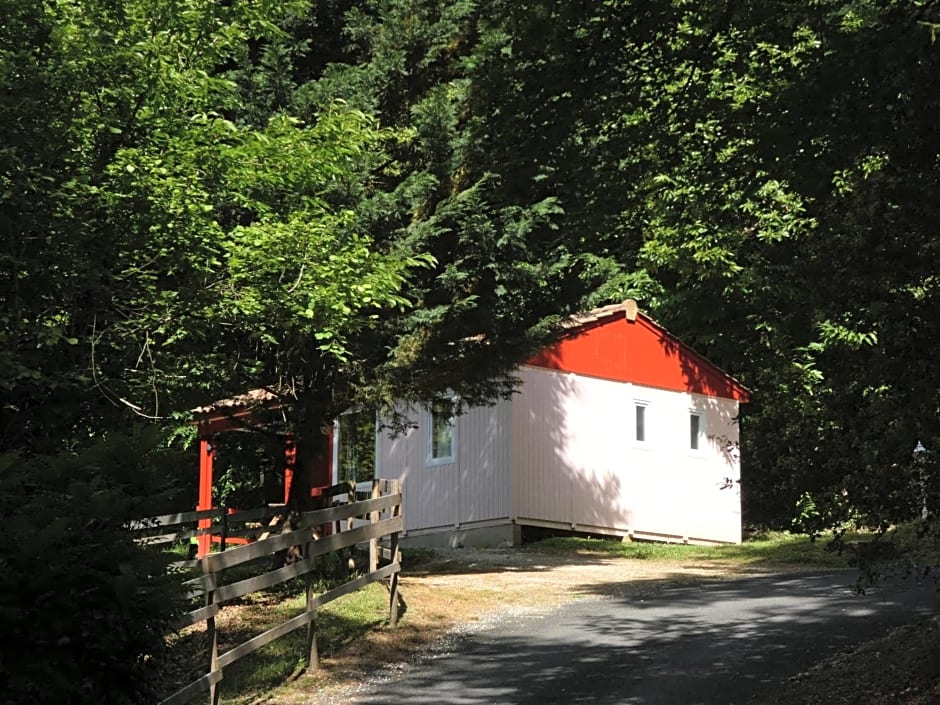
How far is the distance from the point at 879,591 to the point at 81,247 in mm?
9365

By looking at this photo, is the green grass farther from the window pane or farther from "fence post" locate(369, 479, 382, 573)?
the window pane

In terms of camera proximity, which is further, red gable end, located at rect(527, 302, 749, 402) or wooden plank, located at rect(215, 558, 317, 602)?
red gable end, located at rect(527, 302, 749, 402)

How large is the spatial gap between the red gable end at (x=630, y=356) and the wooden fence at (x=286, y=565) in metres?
8.93

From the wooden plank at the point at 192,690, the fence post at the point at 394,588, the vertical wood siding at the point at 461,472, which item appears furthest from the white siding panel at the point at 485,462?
the wooden plank at the point at 192,690

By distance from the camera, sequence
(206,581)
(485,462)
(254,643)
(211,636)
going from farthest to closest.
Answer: (485,462) < (254,643) < (211,636) < (206,581)

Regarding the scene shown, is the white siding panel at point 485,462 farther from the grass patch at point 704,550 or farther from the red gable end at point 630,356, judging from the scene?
the red gable end at point 630,356

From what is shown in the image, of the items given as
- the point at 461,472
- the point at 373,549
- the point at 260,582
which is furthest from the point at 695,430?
the point at 260,582

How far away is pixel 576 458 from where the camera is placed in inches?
950

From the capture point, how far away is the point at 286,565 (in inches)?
476

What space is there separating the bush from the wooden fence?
37 centimetres

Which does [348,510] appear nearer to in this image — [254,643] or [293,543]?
[293,543]

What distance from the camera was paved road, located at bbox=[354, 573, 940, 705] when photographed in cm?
Result: 962

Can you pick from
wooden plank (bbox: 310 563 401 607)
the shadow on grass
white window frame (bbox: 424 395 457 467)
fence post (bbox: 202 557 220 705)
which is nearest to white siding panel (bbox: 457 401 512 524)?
white window frame (bbox: 424 395 457 467)

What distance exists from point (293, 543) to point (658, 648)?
135 inches
